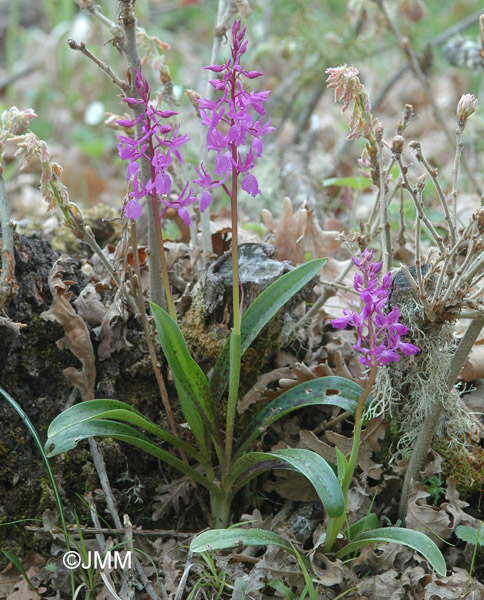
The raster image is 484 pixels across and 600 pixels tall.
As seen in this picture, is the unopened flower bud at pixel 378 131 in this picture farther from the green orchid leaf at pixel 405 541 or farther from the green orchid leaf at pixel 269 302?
the green orchid leaf at pixel 405 541

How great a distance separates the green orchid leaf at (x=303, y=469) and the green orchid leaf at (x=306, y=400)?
0.30 feet

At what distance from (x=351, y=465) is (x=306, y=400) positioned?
310 millimetres

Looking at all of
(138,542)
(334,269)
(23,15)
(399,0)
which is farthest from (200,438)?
(23,15)

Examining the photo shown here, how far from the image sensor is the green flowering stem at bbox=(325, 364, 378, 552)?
4.77ft

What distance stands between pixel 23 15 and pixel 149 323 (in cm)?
802

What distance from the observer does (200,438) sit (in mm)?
1790

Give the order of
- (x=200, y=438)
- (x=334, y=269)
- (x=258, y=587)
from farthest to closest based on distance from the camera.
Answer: (x=334, y=269) < (x=200, y=438) < (x=258, y=587)

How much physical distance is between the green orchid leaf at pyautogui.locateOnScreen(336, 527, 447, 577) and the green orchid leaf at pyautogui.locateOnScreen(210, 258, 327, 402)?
22.8 inches

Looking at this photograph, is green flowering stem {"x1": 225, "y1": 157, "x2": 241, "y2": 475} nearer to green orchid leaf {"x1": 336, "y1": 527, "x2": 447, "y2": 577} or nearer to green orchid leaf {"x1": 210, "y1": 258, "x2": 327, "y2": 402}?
green orchid leaf {"x1": 210, "y1": 258, "x2": 327, "y2": 402}

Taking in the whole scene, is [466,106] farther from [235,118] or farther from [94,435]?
[94,435]

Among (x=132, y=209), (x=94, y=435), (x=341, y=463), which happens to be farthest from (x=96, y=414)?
(x=341, y=463)

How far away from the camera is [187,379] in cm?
172

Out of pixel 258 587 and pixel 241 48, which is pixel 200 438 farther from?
pixel 241 48

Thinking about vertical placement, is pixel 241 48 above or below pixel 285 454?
above
